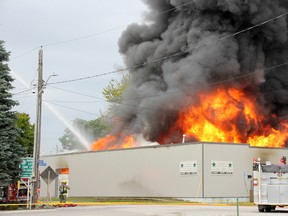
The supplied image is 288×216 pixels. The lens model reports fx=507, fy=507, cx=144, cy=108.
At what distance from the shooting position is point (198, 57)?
4200 centimetres

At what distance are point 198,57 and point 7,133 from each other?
1923cm

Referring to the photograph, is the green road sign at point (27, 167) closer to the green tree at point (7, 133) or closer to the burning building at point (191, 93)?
the green tree at point (7, 133)

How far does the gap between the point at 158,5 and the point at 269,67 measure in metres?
12.0

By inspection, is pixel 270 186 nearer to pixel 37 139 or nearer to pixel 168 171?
pixel 168 171

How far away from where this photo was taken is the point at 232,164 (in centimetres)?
3253

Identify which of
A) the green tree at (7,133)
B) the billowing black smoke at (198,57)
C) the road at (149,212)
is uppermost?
the billowing black smoke at (198,57)

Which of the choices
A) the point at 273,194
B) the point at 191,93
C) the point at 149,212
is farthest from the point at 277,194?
the point at 191,93

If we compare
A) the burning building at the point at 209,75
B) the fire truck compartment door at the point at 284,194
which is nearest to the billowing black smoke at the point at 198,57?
the burning building at the point at 209,75

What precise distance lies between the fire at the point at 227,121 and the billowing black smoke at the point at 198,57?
0.91 meters

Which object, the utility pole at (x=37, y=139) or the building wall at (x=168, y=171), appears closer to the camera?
the utility pole at (x=37, y=139)

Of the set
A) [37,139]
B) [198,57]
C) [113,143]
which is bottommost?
[37,139]

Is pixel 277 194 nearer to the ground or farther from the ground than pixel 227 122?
nearer to the ground

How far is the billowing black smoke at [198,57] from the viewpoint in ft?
138

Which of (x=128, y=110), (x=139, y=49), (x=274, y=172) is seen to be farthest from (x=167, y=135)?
(x=274, y=172)
